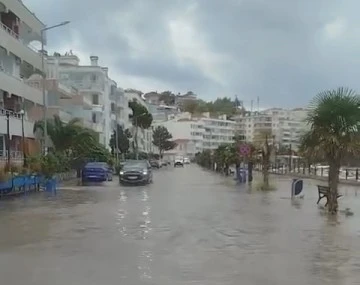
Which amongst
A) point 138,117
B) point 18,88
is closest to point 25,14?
point 18,88

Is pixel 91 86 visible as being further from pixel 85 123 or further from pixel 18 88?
pixel 18 88

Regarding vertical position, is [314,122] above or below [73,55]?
below

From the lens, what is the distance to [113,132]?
11294cm

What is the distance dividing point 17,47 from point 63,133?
9943 mm

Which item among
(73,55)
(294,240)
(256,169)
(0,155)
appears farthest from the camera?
(73,55)

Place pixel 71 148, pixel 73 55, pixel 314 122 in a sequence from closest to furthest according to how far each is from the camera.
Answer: pixel 314 122 < pixel 71 148 < pixel 73 55

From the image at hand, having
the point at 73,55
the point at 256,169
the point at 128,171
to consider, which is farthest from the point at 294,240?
the point at 73,55

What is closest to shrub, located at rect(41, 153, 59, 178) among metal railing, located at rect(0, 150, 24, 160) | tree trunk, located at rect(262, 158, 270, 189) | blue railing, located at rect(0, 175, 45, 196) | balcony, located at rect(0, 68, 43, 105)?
blue railing, located at rect(0, 175, 45, 196)

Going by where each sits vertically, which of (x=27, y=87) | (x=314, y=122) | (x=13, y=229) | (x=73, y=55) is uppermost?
(x=73, y=55)

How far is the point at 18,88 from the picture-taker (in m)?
49.8

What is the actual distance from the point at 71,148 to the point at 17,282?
168ft

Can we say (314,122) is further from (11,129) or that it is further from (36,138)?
(36,138)

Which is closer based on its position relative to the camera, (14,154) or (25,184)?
(25,184)

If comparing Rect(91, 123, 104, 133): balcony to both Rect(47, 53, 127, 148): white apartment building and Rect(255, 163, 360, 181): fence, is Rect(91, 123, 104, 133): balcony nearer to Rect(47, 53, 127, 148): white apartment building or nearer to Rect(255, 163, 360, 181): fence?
Rect(47, 53, 127, 148): white apartment building
